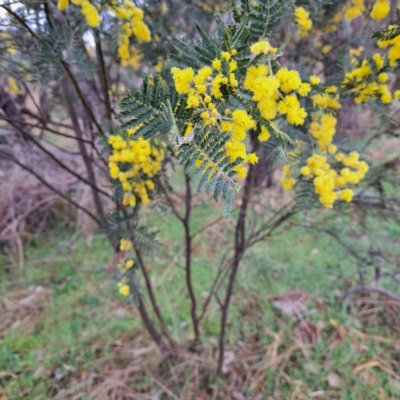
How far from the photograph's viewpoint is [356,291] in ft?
6.43

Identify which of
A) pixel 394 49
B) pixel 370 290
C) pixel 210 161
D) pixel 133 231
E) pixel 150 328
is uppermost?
pixel 394 49

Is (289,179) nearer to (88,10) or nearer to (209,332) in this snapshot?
(88,10)

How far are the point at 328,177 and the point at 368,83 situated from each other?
266 millimetres

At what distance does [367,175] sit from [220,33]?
98 cm

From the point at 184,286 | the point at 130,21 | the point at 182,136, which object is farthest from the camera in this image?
the point at 184,286

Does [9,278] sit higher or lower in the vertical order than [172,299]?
higher

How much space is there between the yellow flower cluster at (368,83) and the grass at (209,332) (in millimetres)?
802

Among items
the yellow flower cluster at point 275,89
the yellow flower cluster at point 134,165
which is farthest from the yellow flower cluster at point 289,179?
Result: the yellow flower cluster at point 134,165

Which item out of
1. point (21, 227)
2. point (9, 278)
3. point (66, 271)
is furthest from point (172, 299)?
point (21, 227)

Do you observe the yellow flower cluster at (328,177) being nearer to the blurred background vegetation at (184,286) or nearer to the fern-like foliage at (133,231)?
the blurred background vegetation at (184,286)

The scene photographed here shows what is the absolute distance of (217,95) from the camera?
1.61ft

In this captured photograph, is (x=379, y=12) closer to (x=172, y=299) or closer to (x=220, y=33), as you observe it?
(x=220, y=33)

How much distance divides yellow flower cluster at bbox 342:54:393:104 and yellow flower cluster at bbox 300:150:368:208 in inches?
Result: 5.9

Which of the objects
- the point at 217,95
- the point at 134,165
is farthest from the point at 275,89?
the point at 134,165
